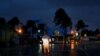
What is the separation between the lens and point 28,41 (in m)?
84.0

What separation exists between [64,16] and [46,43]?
4385 inches

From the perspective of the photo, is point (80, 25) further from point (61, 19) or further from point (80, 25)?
point (61, 19)

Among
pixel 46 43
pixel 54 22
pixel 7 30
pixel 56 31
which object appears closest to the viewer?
pixel 46 43

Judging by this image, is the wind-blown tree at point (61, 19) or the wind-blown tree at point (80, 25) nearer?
the wind-blown tree at point (61, 19)

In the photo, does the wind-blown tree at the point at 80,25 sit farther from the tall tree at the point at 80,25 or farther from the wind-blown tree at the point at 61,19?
the wind-blown tree at the point at 61,19

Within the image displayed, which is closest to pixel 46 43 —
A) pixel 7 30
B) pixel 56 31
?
pixel 7 30

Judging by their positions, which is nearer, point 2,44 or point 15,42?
point 2,44

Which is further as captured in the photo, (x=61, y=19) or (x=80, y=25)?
(x=80, y=25)

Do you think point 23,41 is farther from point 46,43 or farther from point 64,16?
point 64,16

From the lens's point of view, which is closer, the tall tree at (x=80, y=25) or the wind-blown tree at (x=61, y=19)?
the wind-blown tree at (x=61, y=19)

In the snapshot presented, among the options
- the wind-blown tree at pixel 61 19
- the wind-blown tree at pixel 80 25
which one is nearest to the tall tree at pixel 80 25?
the wind-blown tree at pixel 80 25

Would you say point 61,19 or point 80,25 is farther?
point 80,25

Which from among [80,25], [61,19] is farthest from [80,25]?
[61,19]

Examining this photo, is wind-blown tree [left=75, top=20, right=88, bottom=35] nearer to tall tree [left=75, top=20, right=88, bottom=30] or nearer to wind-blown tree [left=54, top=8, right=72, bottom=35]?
tall tree [left=75, top=20, right=88, bottom=30]
